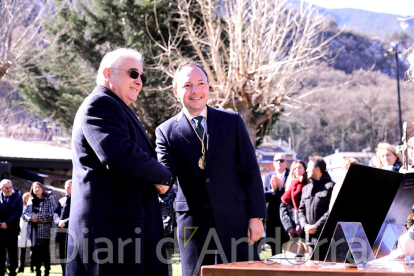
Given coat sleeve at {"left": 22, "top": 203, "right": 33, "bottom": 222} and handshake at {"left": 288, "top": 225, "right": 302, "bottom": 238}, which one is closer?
handshake at {"left": 288, "top": 225, "right": 302, "bottom": 238}

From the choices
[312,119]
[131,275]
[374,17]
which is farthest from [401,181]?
[374,17]

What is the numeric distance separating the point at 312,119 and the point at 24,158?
55230mm

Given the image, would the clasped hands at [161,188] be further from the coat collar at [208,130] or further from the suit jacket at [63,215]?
the suit jacket at [63,215]

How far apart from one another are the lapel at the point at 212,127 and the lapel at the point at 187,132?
0.31 ft

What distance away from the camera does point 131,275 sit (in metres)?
2.65

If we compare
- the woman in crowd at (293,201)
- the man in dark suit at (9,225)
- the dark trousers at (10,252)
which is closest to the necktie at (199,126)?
the woman in crowd at (293,201)

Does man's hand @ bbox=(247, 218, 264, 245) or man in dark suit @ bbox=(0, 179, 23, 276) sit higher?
man's hand @ bbox=(247, 218, 264, 245)

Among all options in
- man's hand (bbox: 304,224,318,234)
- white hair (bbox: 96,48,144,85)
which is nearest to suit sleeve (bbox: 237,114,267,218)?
white hair (bbox: 96,48,144,85)

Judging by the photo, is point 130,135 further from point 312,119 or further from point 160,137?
point 312,119

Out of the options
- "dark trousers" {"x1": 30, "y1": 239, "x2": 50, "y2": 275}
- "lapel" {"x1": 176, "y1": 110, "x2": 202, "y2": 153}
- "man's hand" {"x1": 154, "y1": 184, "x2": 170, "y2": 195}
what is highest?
"lapel" {"x1": 176, "y1": 110, "x2": 202, "y2": 153}

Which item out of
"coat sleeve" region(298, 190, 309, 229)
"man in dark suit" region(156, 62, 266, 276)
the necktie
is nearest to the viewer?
"man in dark suit" region(156, 62, 266, 276)

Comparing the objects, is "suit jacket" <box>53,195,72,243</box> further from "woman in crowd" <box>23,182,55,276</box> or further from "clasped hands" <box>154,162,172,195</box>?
"clasped hands" <box>154,162,172,195</box>

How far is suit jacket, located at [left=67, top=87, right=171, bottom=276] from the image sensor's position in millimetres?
2613

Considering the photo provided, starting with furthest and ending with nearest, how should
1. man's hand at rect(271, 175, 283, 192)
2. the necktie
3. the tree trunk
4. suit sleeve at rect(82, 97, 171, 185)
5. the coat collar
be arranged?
the tree trunk, man's hand at rect(271, 175, 283, 192), the necktie, the coat collar, suit sleeve at rect(82, 97, 171, 185)
